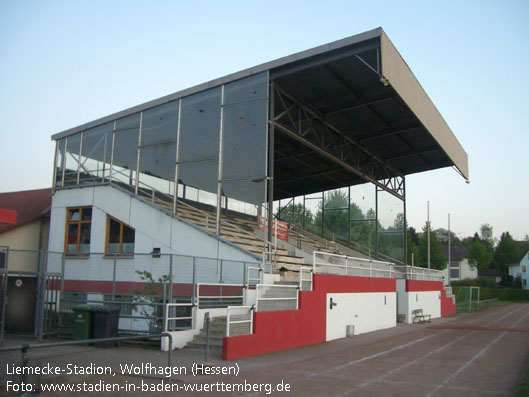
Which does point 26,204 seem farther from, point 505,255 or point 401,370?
point 505,255

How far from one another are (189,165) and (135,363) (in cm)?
946

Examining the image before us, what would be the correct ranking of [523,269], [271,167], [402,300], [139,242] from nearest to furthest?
[271,167] → [139,242] → [402,300] → [523,269]

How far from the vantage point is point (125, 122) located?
20.8 m

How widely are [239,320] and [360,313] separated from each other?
7.60 metres

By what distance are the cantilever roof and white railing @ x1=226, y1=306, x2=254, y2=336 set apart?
8289 millimetres

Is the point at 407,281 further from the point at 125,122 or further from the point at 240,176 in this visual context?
the point at 125,122

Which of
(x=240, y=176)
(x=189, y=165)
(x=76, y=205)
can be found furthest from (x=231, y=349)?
(x=76, y=205)

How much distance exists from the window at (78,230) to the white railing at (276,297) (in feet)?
29.8

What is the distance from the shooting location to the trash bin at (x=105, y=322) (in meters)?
12.8

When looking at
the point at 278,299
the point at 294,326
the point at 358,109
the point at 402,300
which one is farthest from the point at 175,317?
the point at 402,300

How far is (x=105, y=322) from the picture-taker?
12836 mm

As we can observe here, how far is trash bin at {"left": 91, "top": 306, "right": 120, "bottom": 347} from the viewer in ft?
42.0

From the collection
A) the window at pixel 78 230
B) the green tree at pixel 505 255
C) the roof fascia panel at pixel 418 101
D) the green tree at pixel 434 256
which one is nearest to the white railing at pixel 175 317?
the window at pixel 78 230

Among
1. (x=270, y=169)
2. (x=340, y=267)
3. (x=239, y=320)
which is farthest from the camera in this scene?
(x=340, y=267)
